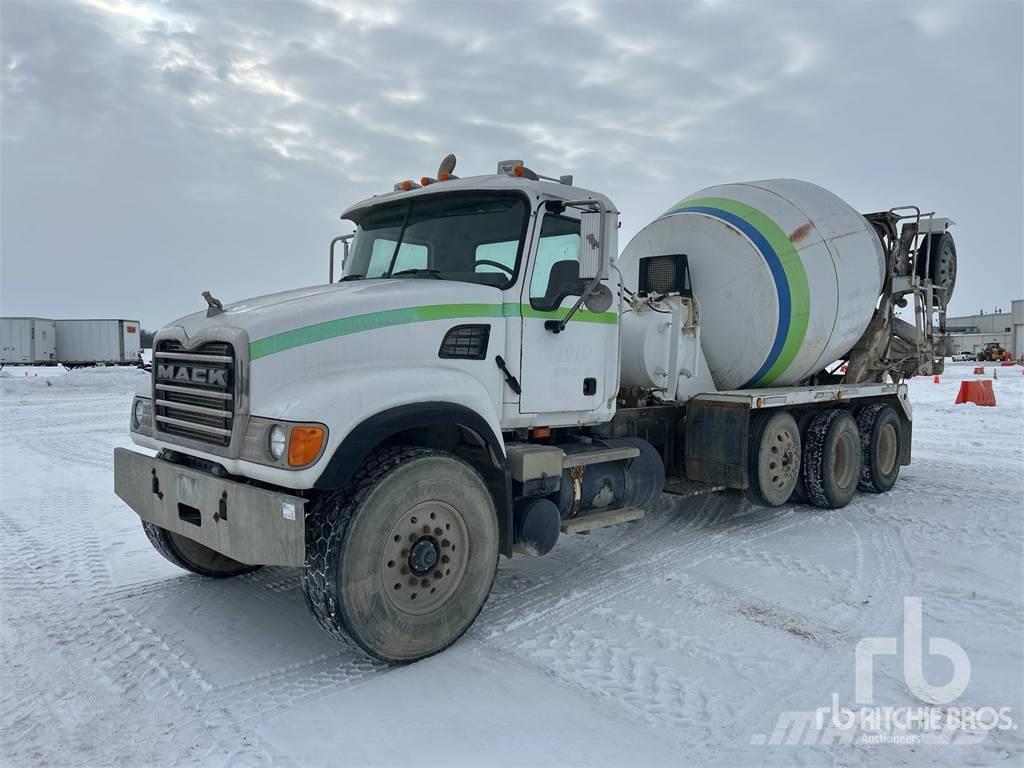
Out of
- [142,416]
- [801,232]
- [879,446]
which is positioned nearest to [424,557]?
[142,416]

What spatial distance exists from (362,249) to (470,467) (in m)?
2.09

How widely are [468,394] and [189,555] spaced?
8.18 ft

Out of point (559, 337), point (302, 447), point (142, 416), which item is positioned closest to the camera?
point (302, 447)

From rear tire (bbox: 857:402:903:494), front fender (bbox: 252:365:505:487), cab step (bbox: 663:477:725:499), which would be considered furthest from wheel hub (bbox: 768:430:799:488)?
front fender (bbox: 252:365:505:487)

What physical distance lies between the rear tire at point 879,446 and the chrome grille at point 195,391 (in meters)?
7.49

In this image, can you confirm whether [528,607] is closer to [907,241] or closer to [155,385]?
[155,385]

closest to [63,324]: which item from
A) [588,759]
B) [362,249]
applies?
[362,249]

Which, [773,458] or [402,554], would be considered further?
[773,458]

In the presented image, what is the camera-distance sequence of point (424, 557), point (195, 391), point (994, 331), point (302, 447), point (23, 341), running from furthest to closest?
point (994, 331), point (23, 341), point (195, 391), point (424, 557), point (302, 447)

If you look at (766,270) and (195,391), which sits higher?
(766,270)

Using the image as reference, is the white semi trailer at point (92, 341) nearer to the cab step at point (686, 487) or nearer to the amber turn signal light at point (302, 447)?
the cab step at point (686, 487)

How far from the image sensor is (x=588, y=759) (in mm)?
3084

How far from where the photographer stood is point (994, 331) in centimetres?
7344

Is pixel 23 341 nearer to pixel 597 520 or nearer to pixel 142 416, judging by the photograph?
pixel 142 416
